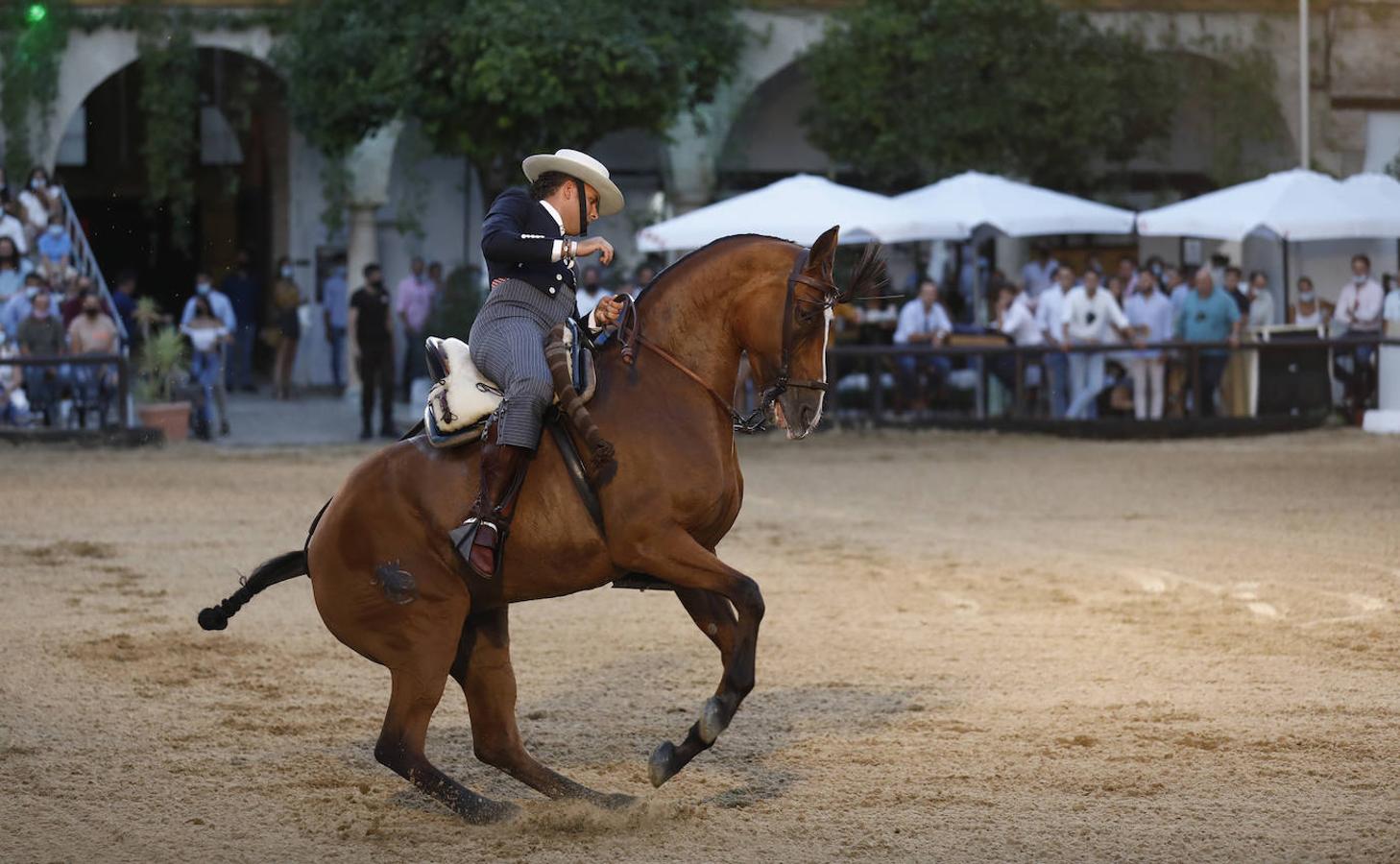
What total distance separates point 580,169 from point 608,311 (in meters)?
0.55

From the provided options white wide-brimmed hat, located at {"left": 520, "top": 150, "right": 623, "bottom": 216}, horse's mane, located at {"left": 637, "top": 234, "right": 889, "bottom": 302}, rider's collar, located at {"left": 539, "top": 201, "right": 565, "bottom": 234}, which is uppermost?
white wide-brimmed hat, located at {"left": 520, "top": 150, "right": 623, "bottom": 216}

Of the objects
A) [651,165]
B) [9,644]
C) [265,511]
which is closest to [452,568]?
[9,644]

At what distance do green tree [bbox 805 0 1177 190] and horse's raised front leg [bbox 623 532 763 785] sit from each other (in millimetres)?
21226

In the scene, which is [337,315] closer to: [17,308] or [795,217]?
[17,308]

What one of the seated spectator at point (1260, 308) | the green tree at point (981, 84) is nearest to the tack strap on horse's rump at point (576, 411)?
the seated spectator at point (1260, 308)

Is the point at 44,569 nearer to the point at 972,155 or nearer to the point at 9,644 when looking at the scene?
the point at 9,644

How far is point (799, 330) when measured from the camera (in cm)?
695

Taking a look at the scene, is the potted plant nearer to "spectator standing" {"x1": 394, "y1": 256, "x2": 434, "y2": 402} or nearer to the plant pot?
the plant pot

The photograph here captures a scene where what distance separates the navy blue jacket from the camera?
22.6ft

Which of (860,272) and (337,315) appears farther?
(337,315)

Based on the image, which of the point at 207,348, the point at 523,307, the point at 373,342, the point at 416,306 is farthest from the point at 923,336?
the point at 523,307

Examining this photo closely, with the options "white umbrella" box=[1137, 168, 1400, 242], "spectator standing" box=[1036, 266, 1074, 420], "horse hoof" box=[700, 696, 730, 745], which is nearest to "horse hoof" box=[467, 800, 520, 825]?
"horse hoof" box=[700, 696, 730, 745]

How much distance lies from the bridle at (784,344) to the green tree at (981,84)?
20.7m

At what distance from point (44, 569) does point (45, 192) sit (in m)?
14.5
